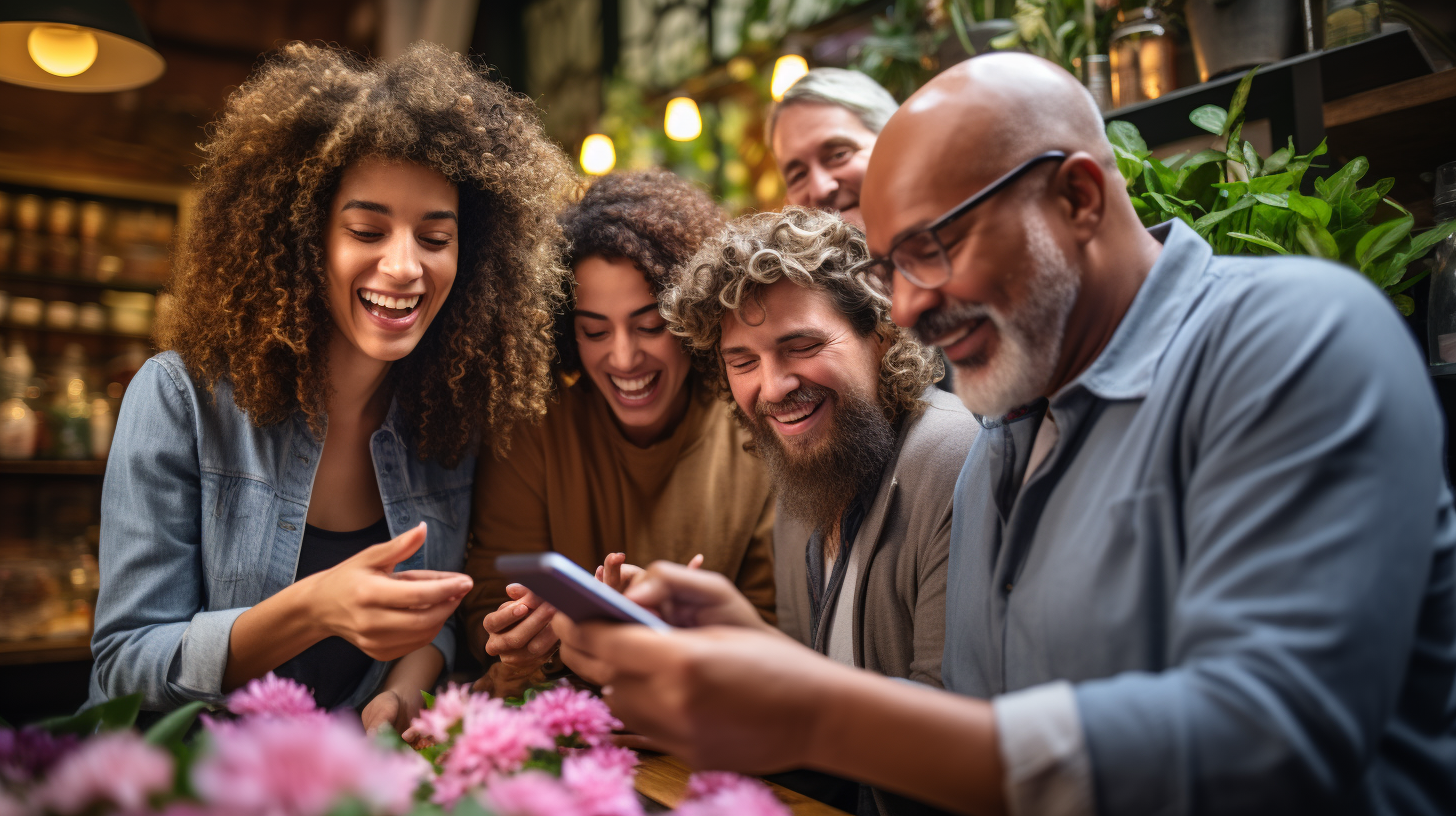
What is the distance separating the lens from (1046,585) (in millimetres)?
1122

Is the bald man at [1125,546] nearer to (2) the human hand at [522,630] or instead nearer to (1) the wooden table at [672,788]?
(1) the wooden table at [672,788]

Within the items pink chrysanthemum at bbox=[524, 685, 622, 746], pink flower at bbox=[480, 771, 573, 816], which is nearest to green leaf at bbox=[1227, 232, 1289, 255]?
pink chrysanthemum at bbox=[524, 685, 622, 746]

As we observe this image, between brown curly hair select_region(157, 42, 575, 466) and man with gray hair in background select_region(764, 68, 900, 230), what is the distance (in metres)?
0.99

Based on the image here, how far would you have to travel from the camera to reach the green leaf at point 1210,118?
75.1 inches

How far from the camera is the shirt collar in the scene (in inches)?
→ 44.1

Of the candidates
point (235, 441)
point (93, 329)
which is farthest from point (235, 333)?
point (93, 329)

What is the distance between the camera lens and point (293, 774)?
0.65 metres

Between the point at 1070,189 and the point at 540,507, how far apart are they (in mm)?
1475

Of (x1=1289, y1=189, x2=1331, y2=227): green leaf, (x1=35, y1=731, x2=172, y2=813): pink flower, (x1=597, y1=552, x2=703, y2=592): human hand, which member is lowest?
(x1=597, y1=552, x2=703, y2=592): human hand

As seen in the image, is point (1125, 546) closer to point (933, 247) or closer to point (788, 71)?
point (933, 247)

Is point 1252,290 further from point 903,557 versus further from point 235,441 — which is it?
point 235,441

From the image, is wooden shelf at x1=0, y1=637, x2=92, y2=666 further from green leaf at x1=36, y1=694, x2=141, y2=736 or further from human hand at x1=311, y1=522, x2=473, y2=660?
green leaf at x1=36, y1=694, x2=141, y2=736

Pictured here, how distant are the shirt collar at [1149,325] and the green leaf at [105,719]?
119 cm

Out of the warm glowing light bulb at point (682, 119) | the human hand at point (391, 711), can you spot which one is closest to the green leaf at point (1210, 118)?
the human hand at point (391, 711)
